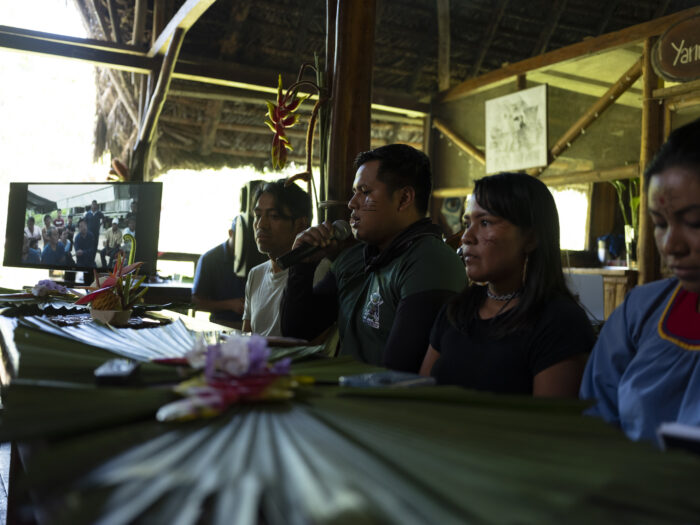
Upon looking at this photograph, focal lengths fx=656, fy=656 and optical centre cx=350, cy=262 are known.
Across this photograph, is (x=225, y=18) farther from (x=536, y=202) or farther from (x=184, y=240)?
(x=536, y=202)

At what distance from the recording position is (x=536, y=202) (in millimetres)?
1611

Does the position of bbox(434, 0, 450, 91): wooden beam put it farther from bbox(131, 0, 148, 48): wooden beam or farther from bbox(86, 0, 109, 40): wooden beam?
bbox(86, 0, 109, 40): wooden beam

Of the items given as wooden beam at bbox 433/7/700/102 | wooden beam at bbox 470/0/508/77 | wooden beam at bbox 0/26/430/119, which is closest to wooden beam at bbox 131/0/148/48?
wooden beam at bbox 0/26/430/119

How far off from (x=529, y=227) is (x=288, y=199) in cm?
149

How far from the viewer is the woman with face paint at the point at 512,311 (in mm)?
1442

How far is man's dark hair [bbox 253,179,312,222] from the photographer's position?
2896 mm

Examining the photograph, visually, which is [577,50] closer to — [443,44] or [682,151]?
[443,44]

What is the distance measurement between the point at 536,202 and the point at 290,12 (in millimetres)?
6020

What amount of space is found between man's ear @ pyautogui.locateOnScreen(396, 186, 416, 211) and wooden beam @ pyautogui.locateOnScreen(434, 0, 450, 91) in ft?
18.2

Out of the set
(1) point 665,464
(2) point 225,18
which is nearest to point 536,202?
(1) point 665,464

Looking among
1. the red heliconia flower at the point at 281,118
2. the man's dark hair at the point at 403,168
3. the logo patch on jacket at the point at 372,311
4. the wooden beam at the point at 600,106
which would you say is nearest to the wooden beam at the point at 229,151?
the wooden beam at the point at 600,106

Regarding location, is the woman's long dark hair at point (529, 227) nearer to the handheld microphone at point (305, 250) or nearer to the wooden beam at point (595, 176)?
the handheld microphone at point (305, 250)

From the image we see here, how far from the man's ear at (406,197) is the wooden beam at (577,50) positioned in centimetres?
364

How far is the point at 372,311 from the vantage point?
2.03 meters
